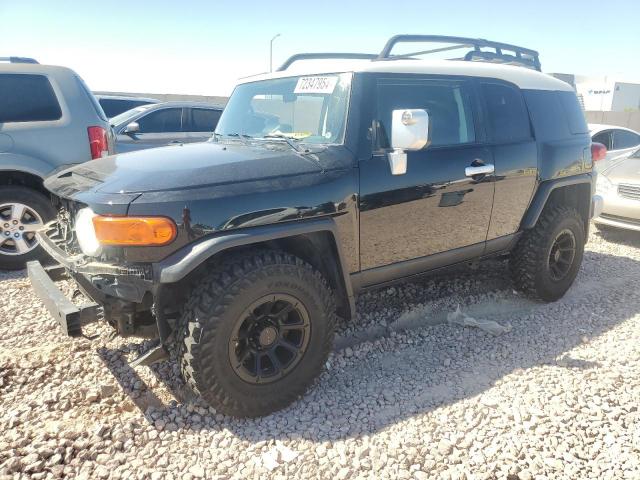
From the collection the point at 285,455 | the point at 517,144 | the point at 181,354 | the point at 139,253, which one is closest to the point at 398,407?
the point at 285,455

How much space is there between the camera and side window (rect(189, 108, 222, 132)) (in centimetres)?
838

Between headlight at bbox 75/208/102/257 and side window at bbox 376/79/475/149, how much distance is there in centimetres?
170

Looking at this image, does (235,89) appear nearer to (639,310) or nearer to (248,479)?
(248,479)

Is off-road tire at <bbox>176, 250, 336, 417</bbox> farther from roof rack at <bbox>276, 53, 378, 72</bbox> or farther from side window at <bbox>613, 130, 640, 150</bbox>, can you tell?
side window at <bbox>613, 130, 640, 150</bbox>

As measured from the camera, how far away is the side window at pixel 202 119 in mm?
8383

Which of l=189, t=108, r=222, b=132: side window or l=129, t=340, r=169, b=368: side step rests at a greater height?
l=189, t=108, r=222, b=132: side window

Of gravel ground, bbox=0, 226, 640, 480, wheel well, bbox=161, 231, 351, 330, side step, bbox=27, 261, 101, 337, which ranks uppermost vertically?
wheel well, bbox=161, 231, 351, 330

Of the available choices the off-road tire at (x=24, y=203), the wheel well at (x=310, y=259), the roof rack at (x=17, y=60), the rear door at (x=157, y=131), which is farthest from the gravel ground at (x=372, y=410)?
the rear door at (x=157, y=131)

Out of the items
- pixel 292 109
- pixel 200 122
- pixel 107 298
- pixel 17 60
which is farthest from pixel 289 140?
pixel 200 122

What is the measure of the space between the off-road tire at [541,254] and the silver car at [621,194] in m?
2.44

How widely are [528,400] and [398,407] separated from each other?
767 millimetres

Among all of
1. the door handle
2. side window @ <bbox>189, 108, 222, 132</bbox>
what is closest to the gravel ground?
the door handle

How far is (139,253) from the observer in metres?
2.32

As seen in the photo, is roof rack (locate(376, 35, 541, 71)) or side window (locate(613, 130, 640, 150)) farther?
side window (locate(613, 130, 640, 150))
